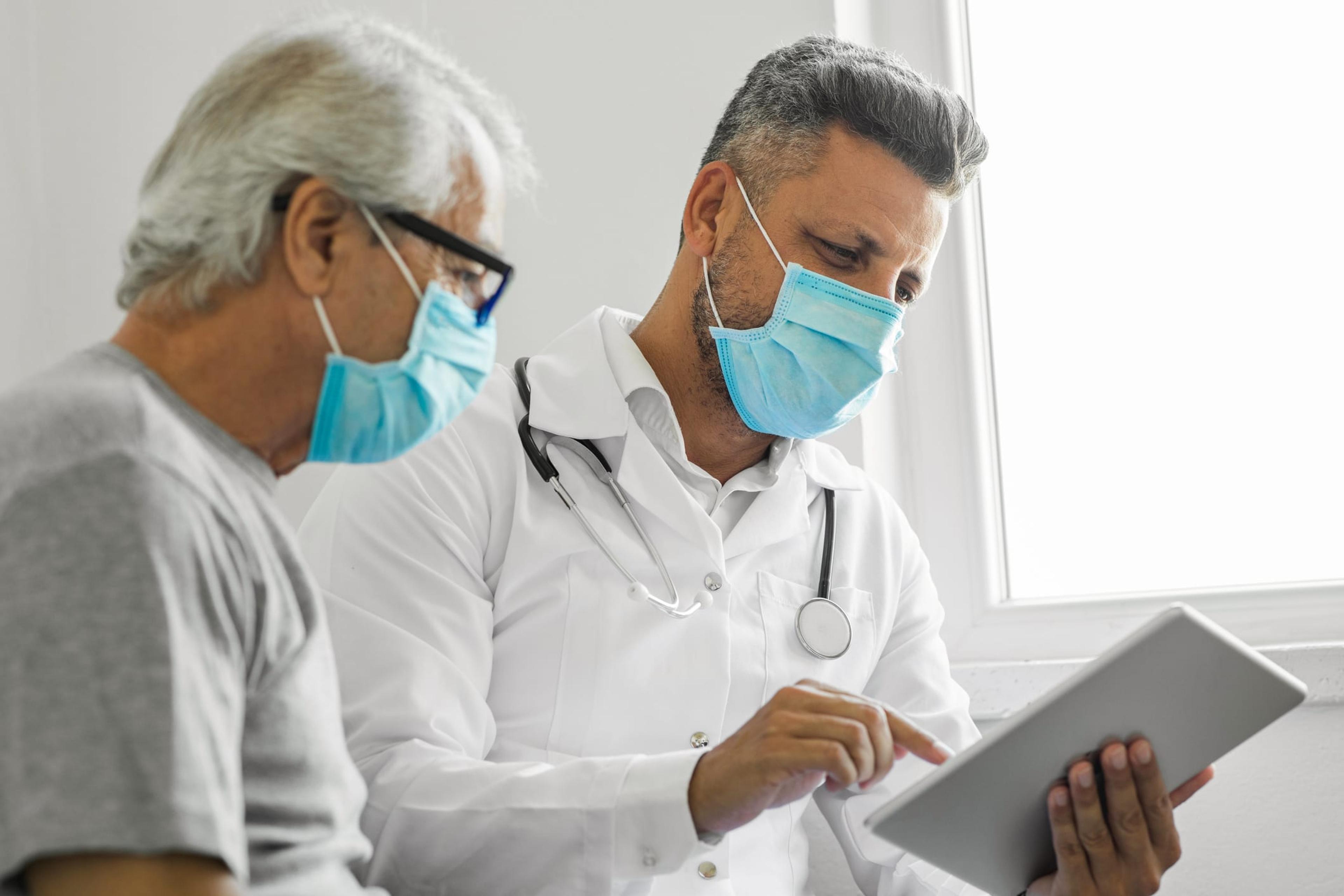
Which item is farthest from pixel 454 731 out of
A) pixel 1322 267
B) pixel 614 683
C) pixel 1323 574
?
pixel 1322 267

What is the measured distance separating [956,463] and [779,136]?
2.62ft

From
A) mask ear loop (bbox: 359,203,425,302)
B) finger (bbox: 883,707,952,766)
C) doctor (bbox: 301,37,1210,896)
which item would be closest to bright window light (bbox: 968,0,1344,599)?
doctor (bbox: 301,37,1210,896)

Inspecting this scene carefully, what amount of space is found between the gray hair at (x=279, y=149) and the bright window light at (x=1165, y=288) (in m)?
1.51

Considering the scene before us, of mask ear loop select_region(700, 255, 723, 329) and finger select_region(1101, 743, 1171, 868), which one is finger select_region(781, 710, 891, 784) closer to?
finger select_region(1101, 743, 1171, 868)

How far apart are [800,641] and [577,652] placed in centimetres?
31

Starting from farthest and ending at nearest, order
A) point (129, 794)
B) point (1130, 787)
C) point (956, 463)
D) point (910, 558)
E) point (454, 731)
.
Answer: point (956, 463) < point (910, 558) < point (454, 731) < point (1130, 787) < point (129, 794)

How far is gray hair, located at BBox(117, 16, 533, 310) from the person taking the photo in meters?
0.88

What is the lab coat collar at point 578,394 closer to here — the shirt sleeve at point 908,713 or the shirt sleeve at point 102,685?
the shirt sleeve at point 908,713

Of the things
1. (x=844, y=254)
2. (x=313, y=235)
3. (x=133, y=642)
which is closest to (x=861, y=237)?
(x=844, y=254)

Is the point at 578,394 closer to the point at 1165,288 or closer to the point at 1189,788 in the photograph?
the point at 1189,788

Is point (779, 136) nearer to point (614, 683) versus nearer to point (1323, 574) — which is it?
point (614, 683)

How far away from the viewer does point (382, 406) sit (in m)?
0.95

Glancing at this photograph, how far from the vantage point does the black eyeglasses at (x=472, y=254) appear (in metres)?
0.93

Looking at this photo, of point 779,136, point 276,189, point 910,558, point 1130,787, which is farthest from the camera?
point 910,558
